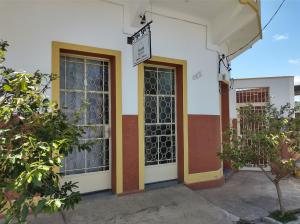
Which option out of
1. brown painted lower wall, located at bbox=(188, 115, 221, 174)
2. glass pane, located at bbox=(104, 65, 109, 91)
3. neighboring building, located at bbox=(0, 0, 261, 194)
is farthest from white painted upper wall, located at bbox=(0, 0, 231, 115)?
glass pane, located at bbox=(104, 65, 109, 91)

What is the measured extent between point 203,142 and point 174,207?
186cm

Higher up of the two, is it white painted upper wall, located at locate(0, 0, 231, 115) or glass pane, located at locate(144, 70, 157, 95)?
white painted upper wall, located at locate(0, 0, 231, 115)

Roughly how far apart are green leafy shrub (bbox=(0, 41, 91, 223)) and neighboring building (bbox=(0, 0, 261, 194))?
6.25 ft

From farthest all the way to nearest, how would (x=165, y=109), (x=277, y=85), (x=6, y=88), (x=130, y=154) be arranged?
1. (x=277, y=85)
2. (x=165, y=109)
3. (x=130, y=154)
4. (x=6, y=88)

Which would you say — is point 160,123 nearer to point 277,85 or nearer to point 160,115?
point 160,115

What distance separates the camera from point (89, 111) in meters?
5.04

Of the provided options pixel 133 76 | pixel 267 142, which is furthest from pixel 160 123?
pixel 267 142

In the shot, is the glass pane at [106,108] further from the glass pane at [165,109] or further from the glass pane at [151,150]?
the glass pane at [165,109]

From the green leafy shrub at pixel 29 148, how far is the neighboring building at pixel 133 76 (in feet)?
6.25

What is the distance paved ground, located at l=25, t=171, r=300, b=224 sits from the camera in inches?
166

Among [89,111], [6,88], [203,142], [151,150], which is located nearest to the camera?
[6,88]

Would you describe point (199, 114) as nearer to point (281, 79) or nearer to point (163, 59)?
point (163, 59)

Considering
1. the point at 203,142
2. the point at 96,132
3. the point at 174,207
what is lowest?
the point at 174,207

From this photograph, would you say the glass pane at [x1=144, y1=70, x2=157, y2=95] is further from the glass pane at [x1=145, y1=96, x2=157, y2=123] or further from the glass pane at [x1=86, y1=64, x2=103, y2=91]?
the glass pane at [x1=86, y1=64, x2=103, y2=91]
